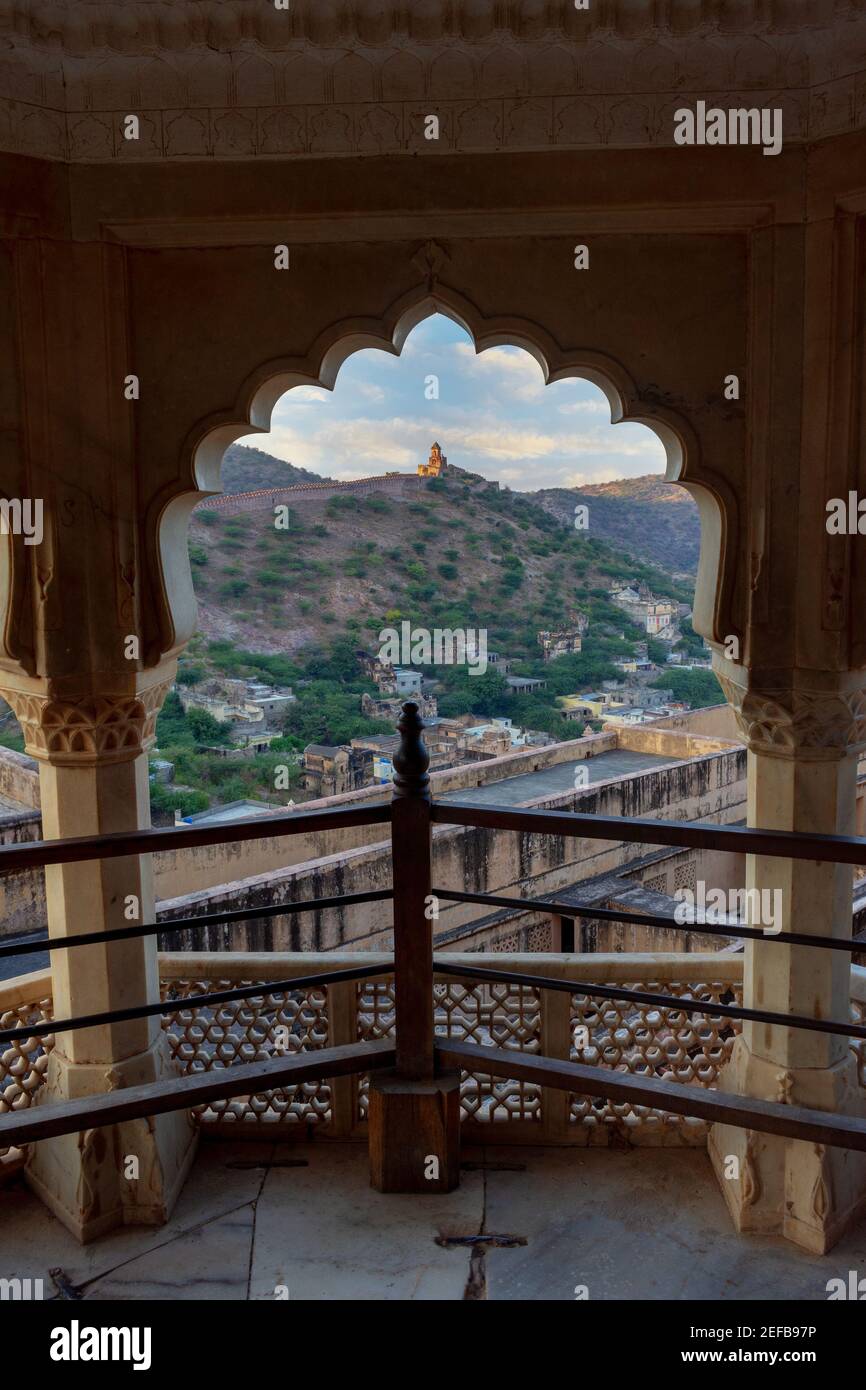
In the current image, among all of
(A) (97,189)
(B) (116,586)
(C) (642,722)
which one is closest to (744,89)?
(A) (97,189)

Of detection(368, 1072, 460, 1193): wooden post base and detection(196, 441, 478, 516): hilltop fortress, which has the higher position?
detection(196, 441, 478, 516): hilltop fortress

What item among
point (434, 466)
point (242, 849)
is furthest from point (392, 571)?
point (242, 849)

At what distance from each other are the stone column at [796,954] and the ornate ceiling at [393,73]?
1553 mm

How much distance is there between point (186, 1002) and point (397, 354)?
1.96 meters

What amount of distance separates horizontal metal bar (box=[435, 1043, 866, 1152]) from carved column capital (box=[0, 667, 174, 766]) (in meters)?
1.26

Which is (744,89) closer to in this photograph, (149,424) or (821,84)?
(821,84)

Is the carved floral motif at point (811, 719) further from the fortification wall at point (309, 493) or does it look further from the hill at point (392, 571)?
the fortification wall at point (309, 493)

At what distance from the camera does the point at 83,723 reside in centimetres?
310

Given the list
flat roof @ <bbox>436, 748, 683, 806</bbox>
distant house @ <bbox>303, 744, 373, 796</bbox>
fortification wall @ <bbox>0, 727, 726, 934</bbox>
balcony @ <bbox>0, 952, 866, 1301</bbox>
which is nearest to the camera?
balcony @ <bbox>0, 952, 866, 1301</bbox>

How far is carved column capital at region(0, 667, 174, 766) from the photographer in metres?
3.10

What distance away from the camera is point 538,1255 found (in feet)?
9.02

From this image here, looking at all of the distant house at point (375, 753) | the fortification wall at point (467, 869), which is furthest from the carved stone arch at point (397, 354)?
the distant house at point (375, 753)

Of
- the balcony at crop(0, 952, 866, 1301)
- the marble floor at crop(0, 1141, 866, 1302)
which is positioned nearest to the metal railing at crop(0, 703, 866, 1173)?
the balcony at crop(0, 952, 866, 1301)

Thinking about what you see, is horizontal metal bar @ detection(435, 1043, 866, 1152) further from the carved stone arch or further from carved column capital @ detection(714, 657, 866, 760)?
the carved stone arch
